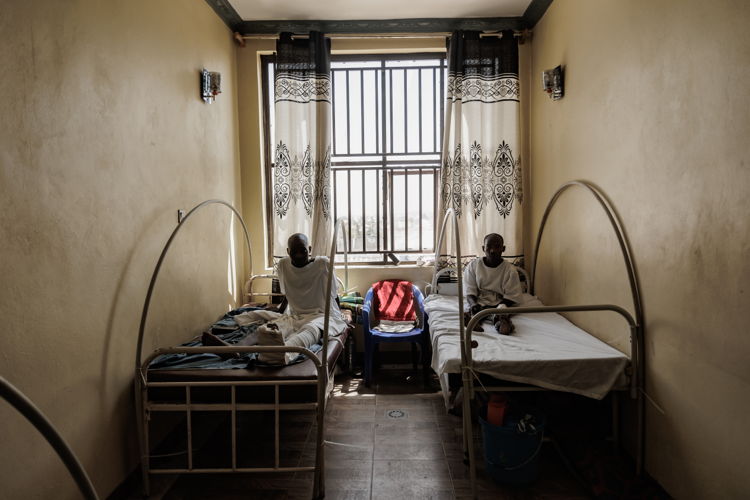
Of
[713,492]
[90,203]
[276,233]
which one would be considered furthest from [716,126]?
[276,233]

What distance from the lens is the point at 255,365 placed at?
8.92ft

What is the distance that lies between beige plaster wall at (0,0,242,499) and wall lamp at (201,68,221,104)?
0.18m

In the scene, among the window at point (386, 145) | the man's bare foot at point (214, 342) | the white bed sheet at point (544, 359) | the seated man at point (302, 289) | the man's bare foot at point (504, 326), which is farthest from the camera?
the window at point (386, 145)

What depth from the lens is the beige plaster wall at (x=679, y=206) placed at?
1949 millimetres

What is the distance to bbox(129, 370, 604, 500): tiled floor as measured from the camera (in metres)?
2.56

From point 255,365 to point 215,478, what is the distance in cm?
70

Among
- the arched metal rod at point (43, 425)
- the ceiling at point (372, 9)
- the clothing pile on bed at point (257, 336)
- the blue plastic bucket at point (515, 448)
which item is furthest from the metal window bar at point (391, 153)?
the arched metal rod at point (43, 425)

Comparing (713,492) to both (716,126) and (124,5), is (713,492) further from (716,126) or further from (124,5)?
(124,5)

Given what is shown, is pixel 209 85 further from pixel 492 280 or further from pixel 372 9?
pixel 492 280

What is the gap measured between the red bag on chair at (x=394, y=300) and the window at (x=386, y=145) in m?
0.34

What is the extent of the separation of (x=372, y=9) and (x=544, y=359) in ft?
11.4

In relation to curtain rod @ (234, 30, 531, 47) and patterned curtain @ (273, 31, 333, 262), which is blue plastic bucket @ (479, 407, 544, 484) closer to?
patterned curtain @ (273, 31, 333, 262)

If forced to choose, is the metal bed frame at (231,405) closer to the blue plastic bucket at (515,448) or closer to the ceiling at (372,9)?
the blue plastic bucket at (515,448)

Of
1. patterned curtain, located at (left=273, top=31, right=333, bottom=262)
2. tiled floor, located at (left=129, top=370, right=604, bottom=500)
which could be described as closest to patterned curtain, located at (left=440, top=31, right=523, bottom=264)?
patterned curtain, located at (left=273, top=31, right=333, bottom=262)
